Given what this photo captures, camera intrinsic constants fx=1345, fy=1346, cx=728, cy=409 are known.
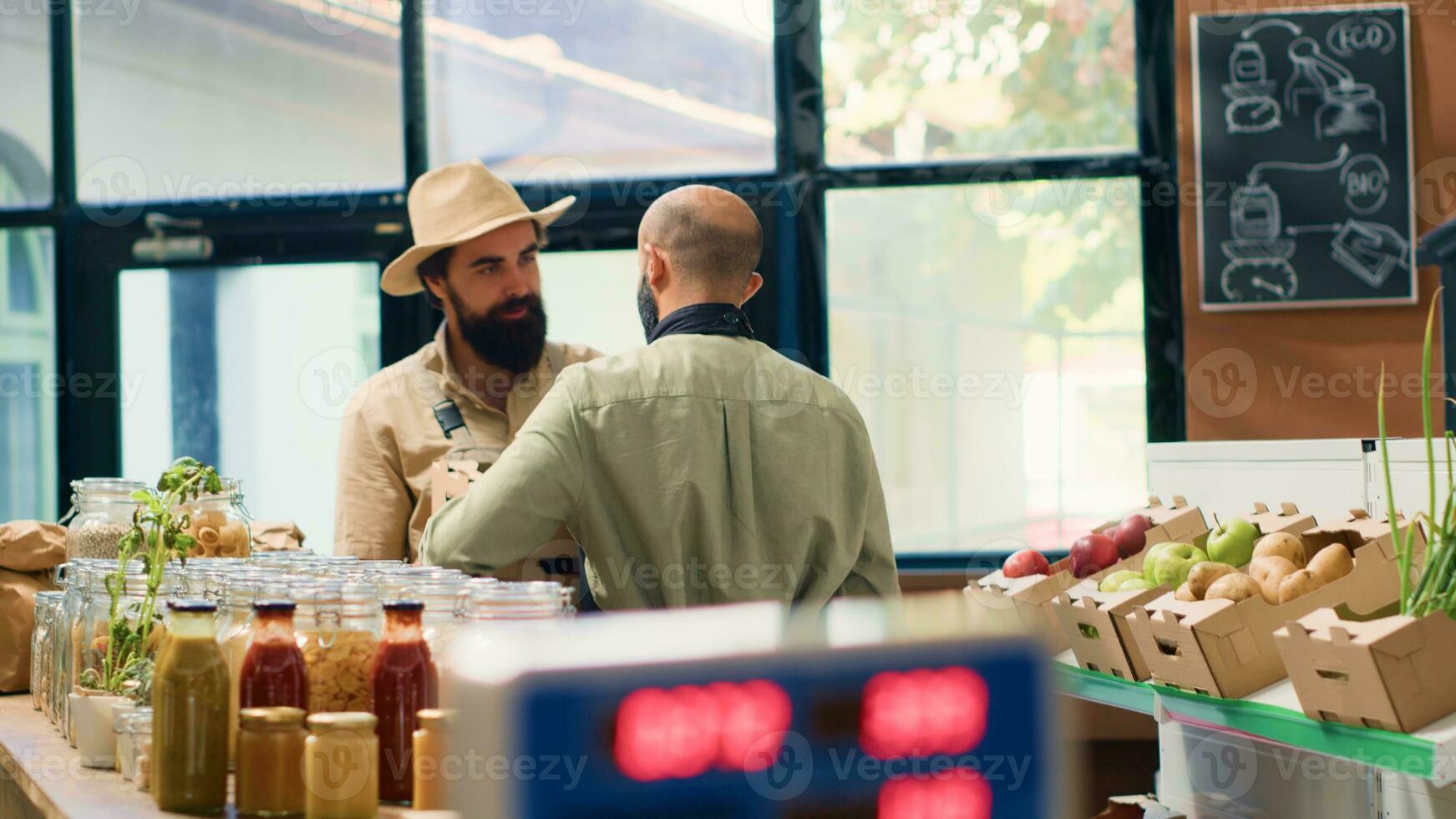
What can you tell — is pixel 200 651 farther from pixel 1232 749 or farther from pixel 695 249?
pixel 1232 749

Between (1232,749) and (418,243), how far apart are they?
200 centimetres

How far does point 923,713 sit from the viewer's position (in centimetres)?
69

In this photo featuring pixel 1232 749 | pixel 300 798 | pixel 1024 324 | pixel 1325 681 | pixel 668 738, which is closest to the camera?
pixel 668 738

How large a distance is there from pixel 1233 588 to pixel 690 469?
0.85 m

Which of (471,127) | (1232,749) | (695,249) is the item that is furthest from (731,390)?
(471,127)

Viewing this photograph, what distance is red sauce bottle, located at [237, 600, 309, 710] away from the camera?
1212 mm

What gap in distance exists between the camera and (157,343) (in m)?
4.44

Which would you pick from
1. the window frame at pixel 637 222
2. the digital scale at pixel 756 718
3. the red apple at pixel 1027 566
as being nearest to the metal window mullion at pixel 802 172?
the window frame at pixel 637 222

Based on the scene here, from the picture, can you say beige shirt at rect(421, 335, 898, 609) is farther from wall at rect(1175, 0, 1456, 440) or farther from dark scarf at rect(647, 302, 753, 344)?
wall at rect(1175, 0, 1456, 440)

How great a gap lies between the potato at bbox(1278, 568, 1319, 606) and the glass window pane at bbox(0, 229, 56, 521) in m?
3.87

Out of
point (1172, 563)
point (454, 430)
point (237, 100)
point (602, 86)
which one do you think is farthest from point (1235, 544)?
point (237, 100)

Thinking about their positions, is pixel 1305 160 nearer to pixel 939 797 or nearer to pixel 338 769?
pixel 338 769

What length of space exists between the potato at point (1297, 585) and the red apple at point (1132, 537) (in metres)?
0.46

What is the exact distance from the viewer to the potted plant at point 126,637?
152 cm
